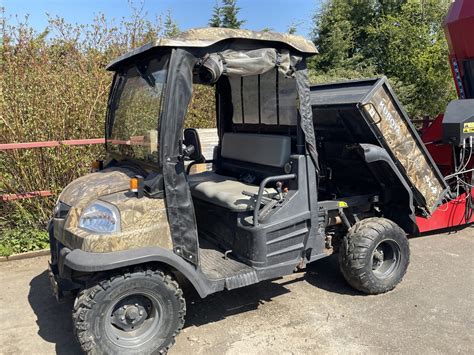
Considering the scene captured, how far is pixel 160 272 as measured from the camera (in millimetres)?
3164

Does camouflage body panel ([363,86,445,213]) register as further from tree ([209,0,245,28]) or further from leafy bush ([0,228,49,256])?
tree ([209,0,245,28])

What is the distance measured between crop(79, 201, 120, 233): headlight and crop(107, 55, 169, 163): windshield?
491mm

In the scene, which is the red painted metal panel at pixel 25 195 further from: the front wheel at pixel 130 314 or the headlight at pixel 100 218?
the front wheel at pixel 130 314

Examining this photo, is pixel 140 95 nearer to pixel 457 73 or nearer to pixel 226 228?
pixel 226 228

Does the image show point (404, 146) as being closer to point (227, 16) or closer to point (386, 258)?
point (386, 258)

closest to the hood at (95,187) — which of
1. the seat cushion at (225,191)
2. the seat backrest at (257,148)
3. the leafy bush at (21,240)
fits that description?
the seat cushion at (225,191)

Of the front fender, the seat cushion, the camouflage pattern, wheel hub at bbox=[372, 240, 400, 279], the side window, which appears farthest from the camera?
the side window

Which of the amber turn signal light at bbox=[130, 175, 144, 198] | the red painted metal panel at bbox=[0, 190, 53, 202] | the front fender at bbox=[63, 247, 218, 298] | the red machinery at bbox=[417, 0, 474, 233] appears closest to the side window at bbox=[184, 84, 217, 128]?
the red painted metal panel at bbox=[0, 190, 53, 202]

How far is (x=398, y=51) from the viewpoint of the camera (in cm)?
2092

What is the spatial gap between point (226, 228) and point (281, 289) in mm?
998

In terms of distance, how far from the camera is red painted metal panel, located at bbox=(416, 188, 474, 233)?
544cm

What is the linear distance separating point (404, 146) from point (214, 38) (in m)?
2.13

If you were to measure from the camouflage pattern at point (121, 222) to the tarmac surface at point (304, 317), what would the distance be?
3.07 feet

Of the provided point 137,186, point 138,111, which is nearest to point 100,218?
point 137,186
